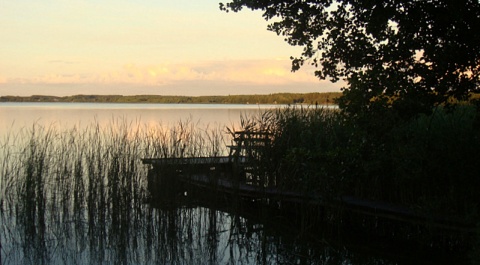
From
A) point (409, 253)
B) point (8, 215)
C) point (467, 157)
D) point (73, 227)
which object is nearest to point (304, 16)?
point (467, 157)

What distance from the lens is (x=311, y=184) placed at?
7613mm

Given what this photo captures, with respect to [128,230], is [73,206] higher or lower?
higher

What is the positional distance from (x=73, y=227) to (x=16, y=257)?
3.13 ft

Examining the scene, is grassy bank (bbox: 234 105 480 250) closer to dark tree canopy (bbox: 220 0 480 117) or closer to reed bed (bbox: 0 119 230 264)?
dark tree canopy (bbox: 220 0 480 117)

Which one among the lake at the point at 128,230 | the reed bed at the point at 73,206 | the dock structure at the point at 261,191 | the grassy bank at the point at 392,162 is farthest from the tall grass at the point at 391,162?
the reed bed at the point at 73,206

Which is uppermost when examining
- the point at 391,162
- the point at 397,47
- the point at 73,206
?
the point at 397,47

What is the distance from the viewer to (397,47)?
509cm

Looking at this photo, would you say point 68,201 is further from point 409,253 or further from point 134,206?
point 409,253

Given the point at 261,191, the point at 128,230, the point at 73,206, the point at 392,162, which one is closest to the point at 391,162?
the point at 392,162

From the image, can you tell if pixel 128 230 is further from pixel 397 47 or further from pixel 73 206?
pixel 397 47

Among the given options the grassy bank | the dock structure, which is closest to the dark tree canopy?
the grassy bank

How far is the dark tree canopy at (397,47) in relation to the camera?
16.3ft

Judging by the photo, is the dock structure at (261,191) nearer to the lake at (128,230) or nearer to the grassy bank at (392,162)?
the grassy bank at (392,162)

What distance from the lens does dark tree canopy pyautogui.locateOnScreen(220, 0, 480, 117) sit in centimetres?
495
